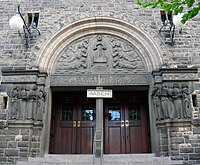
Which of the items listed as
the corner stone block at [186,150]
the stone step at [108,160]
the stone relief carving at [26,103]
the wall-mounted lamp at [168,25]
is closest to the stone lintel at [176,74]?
the wall-mounted lamp at [168,25]

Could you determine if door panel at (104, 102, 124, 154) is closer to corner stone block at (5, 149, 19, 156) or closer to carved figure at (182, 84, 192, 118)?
carved figure at (182, 84, 192, 118)

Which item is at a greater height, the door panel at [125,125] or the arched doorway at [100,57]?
the arched doorway at [100,57]

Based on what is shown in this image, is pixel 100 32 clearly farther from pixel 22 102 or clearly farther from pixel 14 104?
pixel 14 104

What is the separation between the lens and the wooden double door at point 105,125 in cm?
779

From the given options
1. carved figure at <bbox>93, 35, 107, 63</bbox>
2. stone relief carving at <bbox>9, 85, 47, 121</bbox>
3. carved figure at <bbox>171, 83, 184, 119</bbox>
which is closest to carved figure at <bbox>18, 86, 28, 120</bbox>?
stone relief carving at <bbox>9, 85, 47, 121</bbox>

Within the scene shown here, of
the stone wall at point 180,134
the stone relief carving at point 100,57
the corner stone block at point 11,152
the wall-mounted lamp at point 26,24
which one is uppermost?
the wall-mounted lamp at point 26,24

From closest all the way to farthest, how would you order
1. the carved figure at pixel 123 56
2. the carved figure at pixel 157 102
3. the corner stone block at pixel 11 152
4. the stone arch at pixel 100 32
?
the corner stone block at pixel 11 152 → the carved figure at pixel 157 102 → the stone arch at pixel 100 32 → the carved figure at pixel 123 56

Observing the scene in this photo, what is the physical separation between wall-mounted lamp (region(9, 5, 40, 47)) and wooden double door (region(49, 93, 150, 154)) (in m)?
2.23

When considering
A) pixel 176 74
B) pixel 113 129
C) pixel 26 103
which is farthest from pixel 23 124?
pixel 176 74

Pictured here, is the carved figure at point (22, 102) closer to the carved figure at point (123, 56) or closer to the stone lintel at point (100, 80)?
the stone lintel at point (100, 80)

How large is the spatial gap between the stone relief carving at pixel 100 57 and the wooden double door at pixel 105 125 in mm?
1184

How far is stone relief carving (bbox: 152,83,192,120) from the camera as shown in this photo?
6548 millimetres

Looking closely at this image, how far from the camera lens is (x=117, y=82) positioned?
7242 mm

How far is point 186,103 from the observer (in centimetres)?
664
